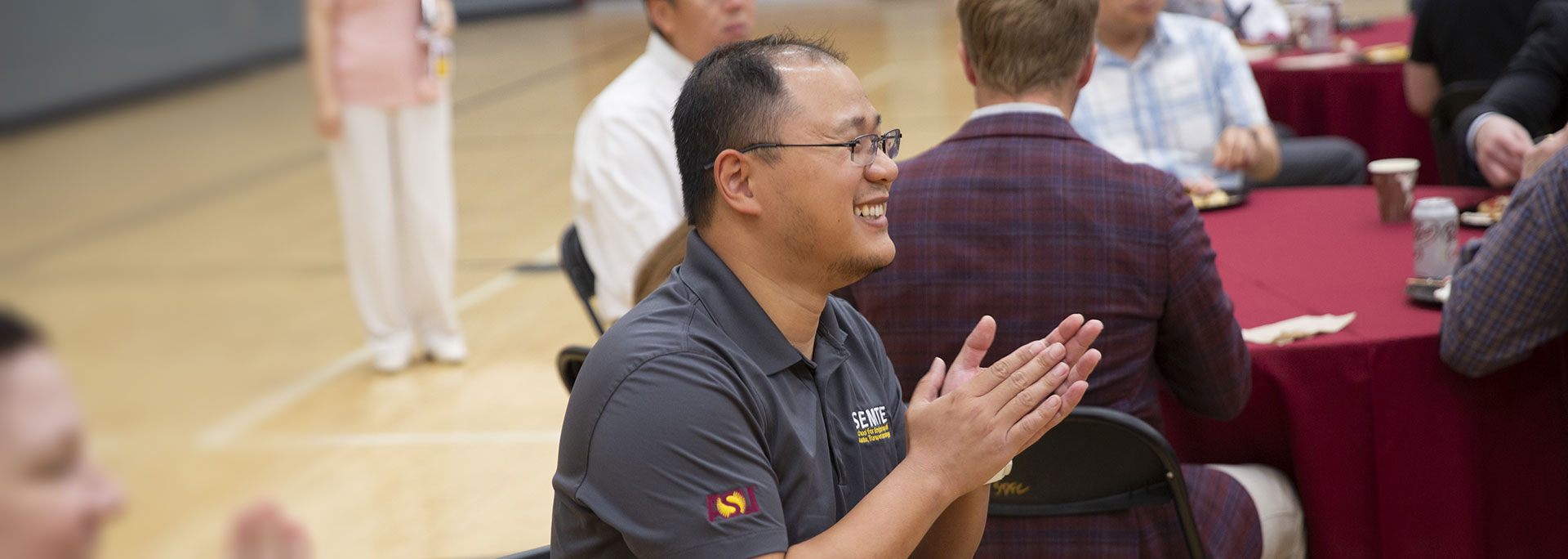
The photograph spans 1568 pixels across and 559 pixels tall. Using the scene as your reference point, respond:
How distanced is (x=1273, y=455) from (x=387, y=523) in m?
2.13

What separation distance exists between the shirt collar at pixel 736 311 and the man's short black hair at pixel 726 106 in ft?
0.18

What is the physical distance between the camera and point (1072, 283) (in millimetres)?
1949

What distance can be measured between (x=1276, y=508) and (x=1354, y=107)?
10.3 feet

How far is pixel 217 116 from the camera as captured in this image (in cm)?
35

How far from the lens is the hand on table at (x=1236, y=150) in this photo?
319 centimetres

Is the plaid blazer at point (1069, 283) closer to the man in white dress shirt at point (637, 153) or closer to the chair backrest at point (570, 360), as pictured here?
the chair backrest at point (570, 360)

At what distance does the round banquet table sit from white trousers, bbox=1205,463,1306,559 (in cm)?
2

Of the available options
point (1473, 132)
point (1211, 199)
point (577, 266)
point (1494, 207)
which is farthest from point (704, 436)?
point (1473, 132)

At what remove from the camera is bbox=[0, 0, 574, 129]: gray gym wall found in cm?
26

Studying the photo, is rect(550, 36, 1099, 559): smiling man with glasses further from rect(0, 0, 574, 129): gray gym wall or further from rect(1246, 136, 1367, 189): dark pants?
rect(1246, 136, 1367, 189): dark pants

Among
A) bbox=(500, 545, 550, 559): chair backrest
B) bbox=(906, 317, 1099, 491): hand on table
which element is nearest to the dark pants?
bbox=(906, 317, 1099, 491): hand on table

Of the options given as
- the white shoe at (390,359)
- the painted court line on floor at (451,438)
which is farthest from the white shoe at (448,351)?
the painted court line on floor at (451,438)

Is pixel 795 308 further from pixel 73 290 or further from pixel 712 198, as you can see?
pixel 73 290

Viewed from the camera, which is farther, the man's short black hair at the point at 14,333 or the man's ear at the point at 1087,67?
the man's ear at the point at 1087,67
